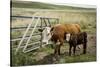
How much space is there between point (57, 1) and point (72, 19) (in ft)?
0.93

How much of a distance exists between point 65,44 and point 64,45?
0.02m

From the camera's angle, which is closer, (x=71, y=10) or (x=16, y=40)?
(x=16, y=40)

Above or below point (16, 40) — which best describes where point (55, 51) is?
below

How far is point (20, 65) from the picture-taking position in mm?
1934

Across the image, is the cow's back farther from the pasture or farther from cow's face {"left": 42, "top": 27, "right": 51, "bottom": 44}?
cow's face {"left": 42, "top": 27, "right": 51, "bottom": 44}

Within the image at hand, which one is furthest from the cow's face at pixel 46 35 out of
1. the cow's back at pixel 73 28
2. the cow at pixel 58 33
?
the cow's back at pixel 73 28

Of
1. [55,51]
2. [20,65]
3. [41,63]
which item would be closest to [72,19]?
[55,51]

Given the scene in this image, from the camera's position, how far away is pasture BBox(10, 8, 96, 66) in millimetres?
1929

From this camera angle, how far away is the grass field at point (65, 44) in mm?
1931

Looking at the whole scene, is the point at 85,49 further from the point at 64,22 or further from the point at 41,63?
the point at 41,63

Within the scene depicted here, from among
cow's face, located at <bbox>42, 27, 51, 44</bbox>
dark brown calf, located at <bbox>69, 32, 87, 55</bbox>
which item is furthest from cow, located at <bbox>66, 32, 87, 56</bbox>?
cow's face, located at <bbox>42, 27, 51, 44</bbox>

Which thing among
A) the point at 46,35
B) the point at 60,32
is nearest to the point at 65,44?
the point at 60,32

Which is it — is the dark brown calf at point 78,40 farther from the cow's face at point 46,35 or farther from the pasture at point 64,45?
the cow's face at point 46,35
